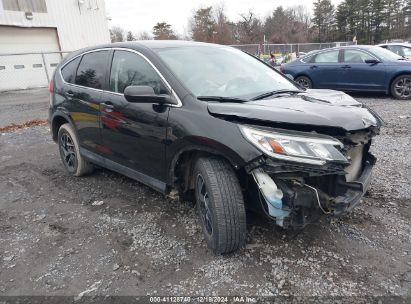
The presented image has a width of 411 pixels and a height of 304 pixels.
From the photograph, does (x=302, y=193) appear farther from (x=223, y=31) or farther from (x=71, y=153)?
(x=223, y=31)

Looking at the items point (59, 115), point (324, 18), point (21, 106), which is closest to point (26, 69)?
point (21, 106)

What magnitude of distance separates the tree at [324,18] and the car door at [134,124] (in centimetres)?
6023

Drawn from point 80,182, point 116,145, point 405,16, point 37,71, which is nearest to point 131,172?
point 116,145

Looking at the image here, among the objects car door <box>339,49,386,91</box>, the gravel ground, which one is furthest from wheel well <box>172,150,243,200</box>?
car door <box>339,49,386,91</box>

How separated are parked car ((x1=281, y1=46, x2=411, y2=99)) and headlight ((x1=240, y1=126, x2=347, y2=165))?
6256 mm

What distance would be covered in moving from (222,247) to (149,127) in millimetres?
1230

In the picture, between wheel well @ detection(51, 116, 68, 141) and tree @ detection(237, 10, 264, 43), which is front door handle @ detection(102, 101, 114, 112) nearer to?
wheel well @ detection(51, 116, 68, 141)

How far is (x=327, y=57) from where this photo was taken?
9852mm

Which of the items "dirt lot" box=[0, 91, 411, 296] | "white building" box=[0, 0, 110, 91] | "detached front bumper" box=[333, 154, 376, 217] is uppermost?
"white building" box=[0, 0, 110, 91]

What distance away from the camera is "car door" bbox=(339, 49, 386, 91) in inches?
349

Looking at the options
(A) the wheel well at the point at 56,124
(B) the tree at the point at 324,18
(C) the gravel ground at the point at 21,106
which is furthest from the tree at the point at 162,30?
(A) the wheel well at the point at 56,124

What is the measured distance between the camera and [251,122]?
97.7 inches

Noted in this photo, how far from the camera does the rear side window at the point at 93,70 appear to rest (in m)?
3.85

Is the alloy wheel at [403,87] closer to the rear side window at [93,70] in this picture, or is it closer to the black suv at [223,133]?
the black suv at [223,133]
